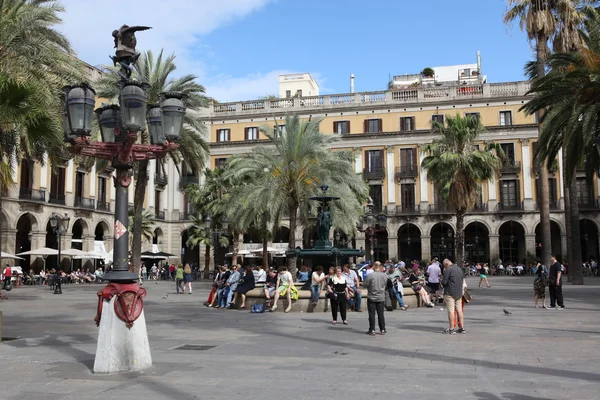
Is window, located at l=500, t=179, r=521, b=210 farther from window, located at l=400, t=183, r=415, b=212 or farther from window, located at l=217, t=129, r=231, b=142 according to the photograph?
window, located at l=217, t=129, r=231, b=142

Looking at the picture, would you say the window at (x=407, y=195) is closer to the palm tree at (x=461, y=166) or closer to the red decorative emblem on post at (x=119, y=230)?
the palm tree at (x=461, y=166)

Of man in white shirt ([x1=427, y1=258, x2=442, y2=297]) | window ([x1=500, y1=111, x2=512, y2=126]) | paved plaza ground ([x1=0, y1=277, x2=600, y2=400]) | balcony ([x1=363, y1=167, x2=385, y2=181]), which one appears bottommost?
paved plaza ground ([x1=0, y1=277, x2=600, y2=400])

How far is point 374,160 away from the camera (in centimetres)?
5256

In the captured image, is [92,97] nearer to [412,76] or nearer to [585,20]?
[585,20]

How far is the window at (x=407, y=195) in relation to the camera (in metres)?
51.8

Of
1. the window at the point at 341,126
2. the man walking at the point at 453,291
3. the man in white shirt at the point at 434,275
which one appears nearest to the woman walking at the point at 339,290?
the man walking at the point at 453,291

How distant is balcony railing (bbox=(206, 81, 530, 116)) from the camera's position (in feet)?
163

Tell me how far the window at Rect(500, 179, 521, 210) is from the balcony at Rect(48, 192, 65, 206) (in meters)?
34.1

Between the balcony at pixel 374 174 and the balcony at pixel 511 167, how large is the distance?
985 centimetres

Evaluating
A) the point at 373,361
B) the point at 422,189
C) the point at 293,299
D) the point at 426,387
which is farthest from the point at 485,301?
the point at 422,189

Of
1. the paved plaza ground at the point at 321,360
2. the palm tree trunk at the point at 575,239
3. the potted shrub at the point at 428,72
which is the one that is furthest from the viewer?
the potted shrub at the point at 428,72

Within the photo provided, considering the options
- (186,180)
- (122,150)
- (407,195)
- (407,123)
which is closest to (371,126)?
(407,123)

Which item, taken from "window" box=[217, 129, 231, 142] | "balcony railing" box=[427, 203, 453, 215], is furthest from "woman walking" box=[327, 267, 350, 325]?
"window" box=[217, 129, 231, 142]

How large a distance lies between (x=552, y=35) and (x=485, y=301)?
16.4 meters
